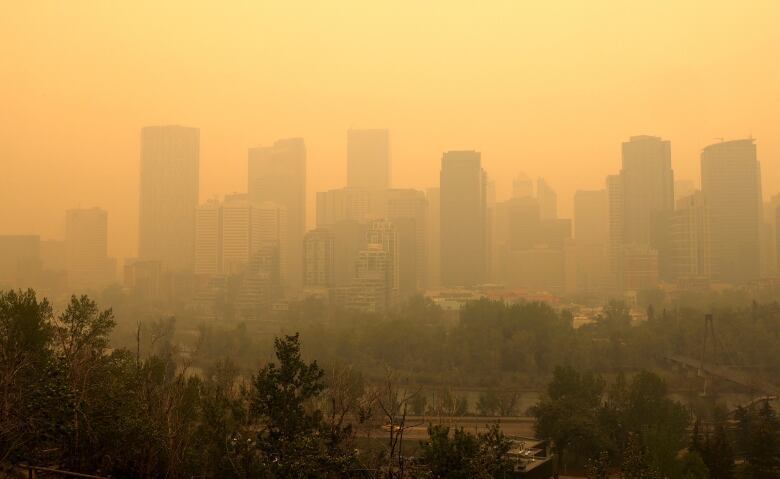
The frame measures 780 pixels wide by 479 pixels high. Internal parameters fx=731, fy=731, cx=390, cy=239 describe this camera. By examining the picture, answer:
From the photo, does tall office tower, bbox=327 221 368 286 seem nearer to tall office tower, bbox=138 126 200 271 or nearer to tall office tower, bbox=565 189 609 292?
tall office tower, bbox=138 126 200 271

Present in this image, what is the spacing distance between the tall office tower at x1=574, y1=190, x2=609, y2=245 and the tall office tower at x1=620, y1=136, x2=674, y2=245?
5.32m

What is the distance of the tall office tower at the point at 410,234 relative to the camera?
36688 mm

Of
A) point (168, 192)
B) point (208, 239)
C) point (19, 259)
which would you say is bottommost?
point (19, 259)

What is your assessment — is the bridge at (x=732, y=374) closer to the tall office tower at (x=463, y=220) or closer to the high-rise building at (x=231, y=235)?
the high-rise building at (x=231, y=235)

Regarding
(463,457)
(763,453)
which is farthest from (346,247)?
(463,457)

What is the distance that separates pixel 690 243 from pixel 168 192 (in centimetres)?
2812

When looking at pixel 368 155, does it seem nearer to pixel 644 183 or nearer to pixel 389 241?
pixel 644 183

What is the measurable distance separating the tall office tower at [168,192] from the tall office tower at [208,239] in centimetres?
118

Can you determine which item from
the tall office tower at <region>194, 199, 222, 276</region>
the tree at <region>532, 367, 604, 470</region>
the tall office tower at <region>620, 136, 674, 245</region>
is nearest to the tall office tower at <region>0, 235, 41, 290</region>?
the tall office tower at <region>194, 199, 222, 276</region>

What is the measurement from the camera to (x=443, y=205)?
145 feet

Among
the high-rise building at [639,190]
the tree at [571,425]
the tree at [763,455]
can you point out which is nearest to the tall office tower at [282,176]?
the high-rise building at [639,190]

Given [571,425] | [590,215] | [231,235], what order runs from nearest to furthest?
[571,425]
[231,235]
[590,215]

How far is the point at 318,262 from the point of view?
33969mm

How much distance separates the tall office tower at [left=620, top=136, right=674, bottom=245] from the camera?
43156 millimetres
